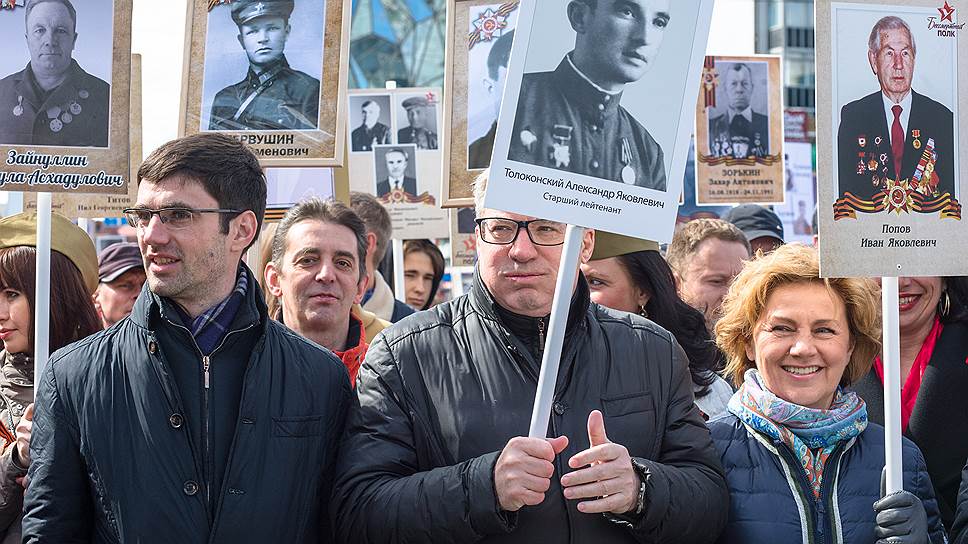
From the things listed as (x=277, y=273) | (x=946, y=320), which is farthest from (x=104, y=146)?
(x=946, y=320)

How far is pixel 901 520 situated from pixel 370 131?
535 centimetres

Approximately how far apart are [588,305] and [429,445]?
586mm

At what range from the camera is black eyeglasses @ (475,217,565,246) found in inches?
125

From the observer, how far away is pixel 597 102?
288cm

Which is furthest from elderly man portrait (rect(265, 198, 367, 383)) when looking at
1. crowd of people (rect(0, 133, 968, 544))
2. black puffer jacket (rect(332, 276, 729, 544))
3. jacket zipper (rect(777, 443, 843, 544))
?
jacket zipper (rect(777, 443, 843, 544))

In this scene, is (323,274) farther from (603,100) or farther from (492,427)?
(603,100)

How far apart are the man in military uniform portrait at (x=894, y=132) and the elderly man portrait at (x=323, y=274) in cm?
190

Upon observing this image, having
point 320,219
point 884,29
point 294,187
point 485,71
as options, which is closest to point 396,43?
point 294,187

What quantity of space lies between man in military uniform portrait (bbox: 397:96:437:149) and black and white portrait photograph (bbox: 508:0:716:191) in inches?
193

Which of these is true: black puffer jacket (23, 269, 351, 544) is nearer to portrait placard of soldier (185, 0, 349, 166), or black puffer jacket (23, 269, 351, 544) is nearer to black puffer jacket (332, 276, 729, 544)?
black puffer jacket (332, 276, 729, 544)

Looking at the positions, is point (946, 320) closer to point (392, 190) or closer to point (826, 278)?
point (826, 278)

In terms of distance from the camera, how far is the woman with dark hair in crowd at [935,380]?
154 inches

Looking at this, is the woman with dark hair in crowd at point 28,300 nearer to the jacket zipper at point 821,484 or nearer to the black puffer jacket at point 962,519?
the jacket zipper at point 821,484

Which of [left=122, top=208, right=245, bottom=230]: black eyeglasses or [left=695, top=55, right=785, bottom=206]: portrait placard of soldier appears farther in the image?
[left=695, top=55, right=785, bottom=206]: portrait placard of soldier
